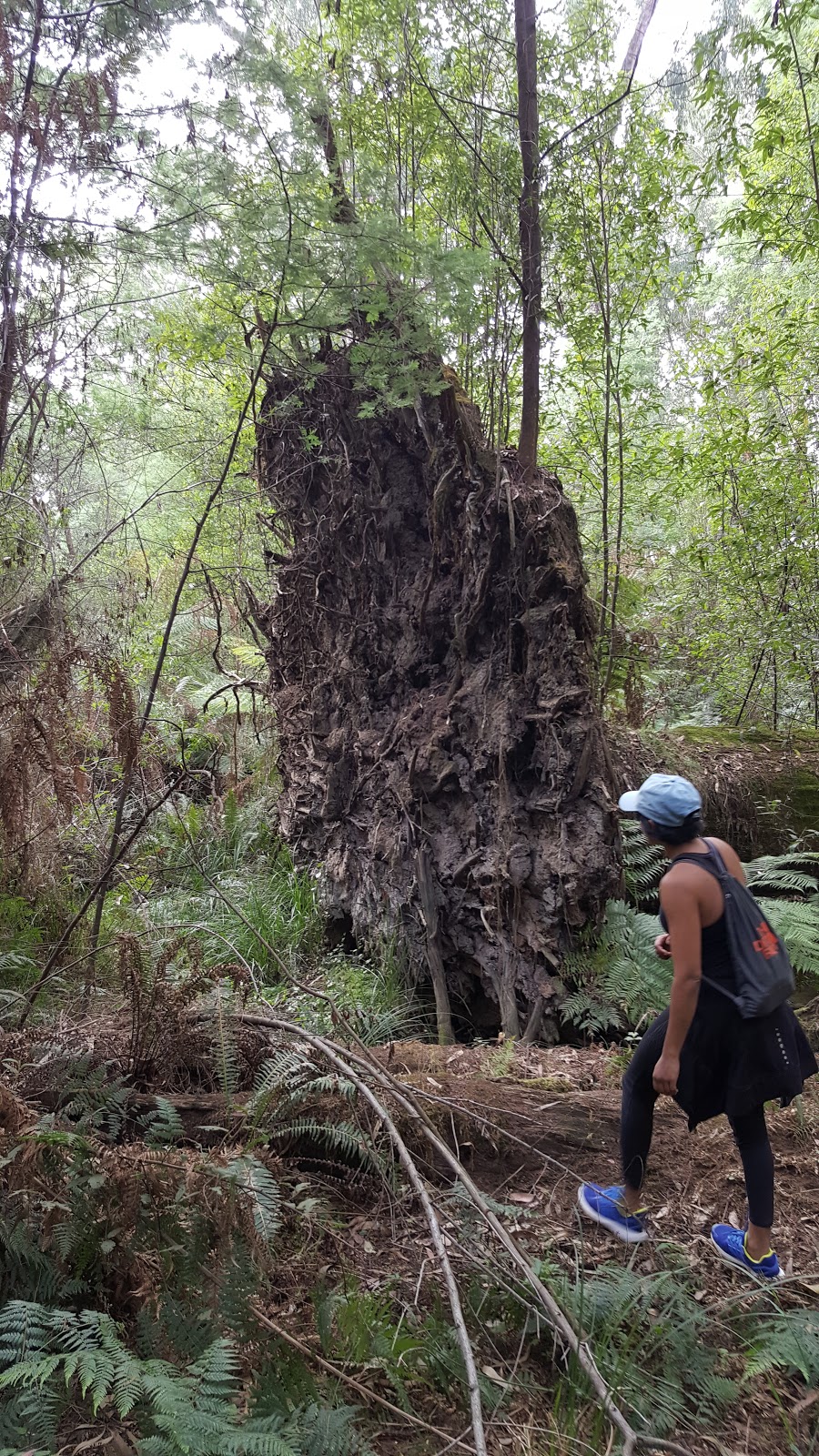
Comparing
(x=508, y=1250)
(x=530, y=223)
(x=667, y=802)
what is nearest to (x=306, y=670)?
(x=530, y=223)

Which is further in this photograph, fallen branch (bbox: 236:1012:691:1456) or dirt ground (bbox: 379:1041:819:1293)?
dirt ground (bbox: 379:1041:819:1293)

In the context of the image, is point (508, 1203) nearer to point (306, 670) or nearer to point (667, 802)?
point (667, 802)

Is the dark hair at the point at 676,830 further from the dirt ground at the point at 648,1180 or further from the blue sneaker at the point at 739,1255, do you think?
the blue sneaker at the point at 739,1255

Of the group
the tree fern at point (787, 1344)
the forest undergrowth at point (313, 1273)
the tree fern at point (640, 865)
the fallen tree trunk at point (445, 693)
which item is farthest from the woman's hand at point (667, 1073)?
the tree fern at point (640, 865)

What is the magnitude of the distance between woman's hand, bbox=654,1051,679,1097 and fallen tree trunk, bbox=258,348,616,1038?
246 cm

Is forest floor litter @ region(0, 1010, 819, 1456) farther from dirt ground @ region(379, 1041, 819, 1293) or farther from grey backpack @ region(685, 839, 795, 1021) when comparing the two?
grey backpack @ region(685, 839, 795, 1021)

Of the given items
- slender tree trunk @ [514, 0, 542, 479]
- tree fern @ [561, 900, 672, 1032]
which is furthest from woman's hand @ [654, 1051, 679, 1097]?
slender tree trunk @ [514, 0, 542, 479]

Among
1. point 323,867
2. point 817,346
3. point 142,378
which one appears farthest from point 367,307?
point 817,346

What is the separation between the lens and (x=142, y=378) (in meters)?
4.81

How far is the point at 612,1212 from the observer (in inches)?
119

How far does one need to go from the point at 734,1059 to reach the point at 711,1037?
0.34 feet

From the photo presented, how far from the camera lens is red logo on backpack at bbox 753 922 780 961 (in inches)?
110

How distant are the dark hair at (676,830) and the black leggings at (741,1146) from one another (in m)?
0.98

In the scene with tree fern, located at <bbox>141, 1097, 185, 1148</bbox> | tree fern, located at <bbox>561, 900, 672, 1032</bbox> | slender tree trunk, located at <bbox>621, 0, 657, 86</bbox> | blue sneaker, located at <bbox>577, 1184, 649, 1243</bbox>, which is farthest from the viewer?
slender tree trunk, located at <bbox>621, 0, 657, 86</bbox>
